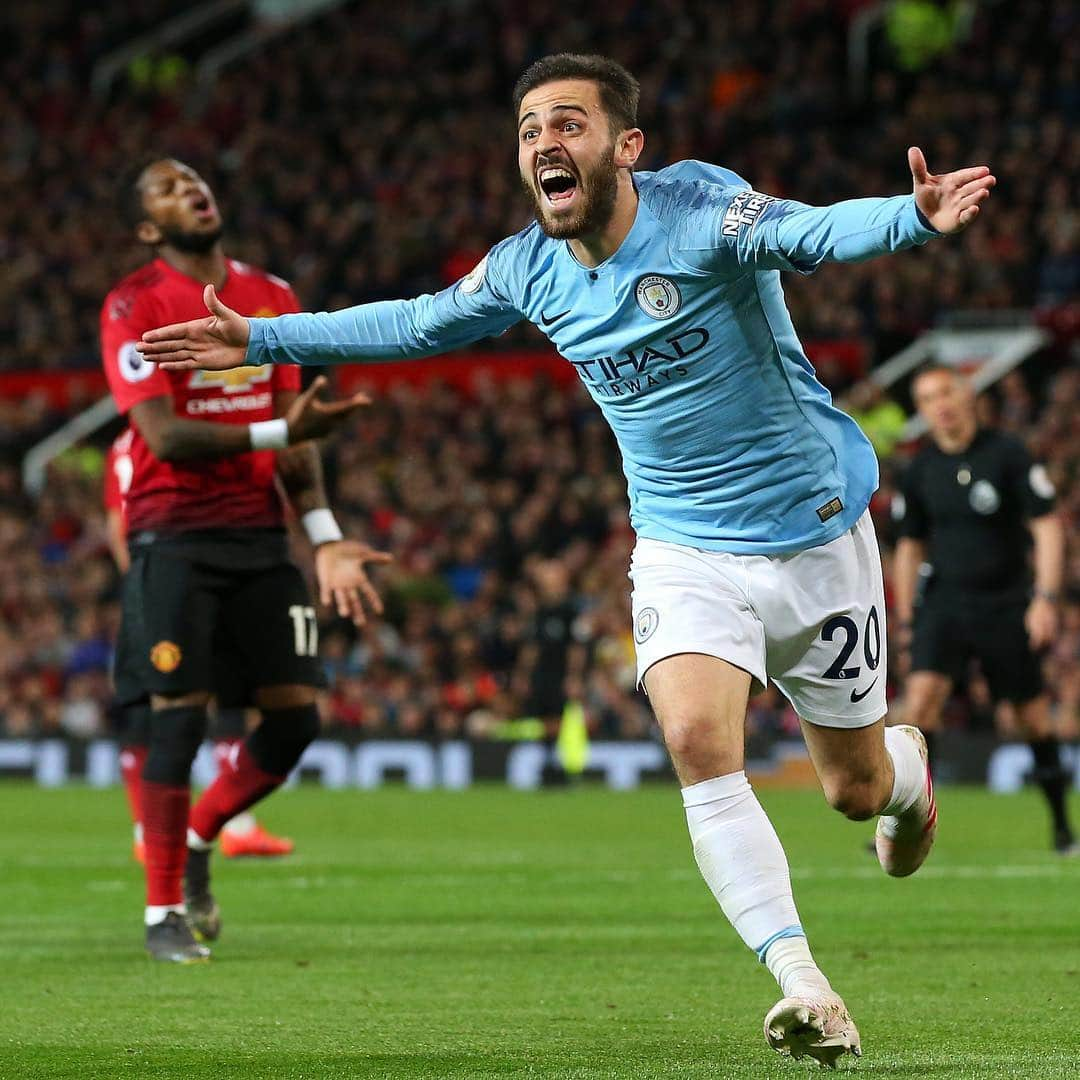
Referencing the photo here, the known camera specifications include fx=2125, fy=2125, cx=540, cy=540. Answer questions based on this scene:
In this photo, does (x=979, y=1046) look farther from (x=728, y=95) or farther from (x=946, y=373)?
(x=728, y=95)

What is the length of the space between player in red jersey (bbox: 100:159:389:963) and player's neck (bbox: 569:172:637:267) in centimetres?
188

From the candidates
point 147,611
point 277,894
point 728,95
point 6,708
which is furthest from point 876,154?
point 147,611

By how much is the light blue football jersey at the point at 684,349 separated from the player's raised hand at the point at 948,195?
20.1 inches

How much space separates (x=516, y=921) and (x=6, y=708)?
44.0ft

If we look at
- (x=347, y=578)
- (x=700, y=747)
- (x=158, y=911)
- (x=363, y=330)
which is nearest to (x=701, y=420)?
(x=700, y=747)

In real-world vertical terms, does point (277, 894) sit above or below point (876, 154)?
below

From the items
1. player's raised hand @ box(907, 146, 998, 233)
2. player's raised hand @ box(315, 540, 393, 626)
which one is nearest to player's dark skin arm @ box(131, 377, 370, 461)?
player's raised hand @ box(315, 540, 393, 626)

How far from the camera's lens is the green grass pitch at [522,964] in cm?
493

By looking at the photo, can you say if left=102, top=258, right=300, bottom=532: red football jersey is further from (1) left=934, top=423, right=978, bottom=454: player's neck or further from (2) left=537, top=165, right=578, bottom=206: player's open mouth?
(1) left=934, top=423, right=978, bottom=454: player's neck

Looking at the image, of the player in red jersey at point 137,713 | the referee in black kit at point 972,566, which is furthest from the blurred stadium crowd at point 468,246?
the player in red jersey at point 137,713

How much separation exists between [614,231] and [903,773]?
1.72m

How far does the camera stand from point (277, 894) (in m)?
9.12

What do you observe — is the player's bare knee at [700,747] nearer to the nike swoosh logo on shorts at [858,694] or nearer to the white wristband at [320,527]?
the nike swoosh logo on shorts at [858,694]

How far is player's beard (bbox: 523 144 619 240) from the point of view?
514 cm
